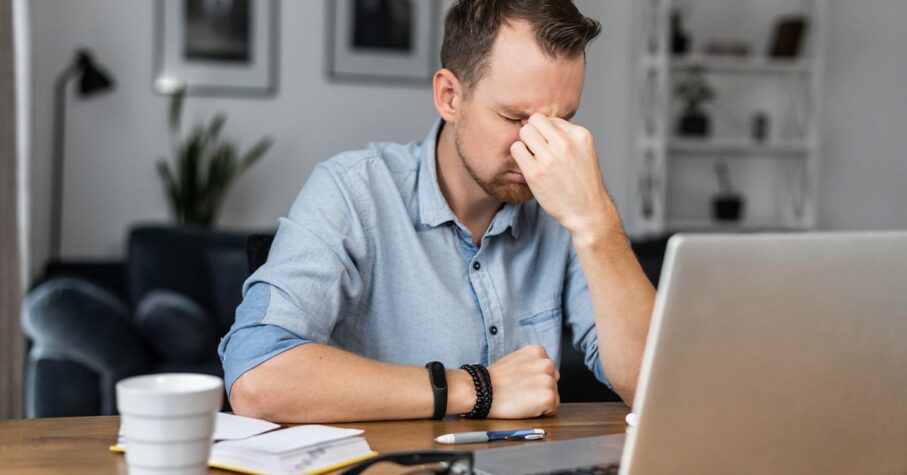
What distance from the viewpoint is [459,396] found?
4.09 feet

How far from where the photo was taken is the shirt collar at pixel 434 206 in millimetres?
1568

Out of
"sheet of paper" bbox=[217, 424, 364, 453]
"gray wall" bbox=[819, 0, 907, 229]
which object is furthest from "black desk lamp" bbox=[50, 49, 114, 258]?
"gray wall" bbox=[819, 0, 907, 229]

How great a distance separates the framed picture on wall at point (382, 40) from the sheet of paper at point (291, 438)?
139 inches

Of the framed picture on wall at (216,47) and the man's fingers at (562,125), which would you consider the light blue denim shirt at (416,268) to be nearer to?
the man's fingers at (562,125)

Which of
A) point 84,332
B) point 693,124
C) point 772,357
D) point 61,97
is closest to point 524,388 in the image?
point 772,357

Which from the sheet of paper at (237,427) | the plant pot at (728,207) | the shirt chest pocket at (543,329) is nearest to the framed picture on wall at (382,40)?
the plant pot at (728,207)

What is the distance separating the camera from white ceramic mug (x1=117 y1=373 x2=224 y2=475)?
0.75 m

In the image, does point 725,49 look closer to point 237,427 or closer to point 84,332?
point 84,332

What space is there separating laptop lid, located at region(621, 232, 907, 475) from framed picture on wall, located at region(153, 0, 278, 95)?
375 centimetres

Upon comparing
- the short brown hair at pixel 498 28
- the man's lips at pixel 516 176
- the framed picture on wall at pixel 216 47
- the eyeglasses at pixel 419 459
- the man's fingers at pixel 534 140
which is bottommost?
the eyeglasses at pixel 419 459

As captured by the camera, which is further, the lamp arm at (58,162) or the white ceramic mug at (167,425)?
the lamp arm at (58,162)

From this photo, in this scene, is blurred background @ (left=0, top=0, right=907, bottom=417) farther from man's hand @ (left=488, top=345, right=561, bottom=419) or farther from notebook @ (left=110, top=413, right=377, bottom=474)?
notebook @ (left=110, top=413, right=377, bottom=474)

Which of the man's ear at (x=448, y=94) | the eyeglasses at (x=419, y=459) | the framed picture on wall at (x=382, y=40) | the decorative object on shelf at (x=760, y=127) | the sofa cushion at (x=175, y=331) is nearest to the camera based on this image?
the eyeglasses at (x=419, y=459)

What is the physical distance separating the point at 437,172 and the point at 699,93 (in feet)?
10.6
